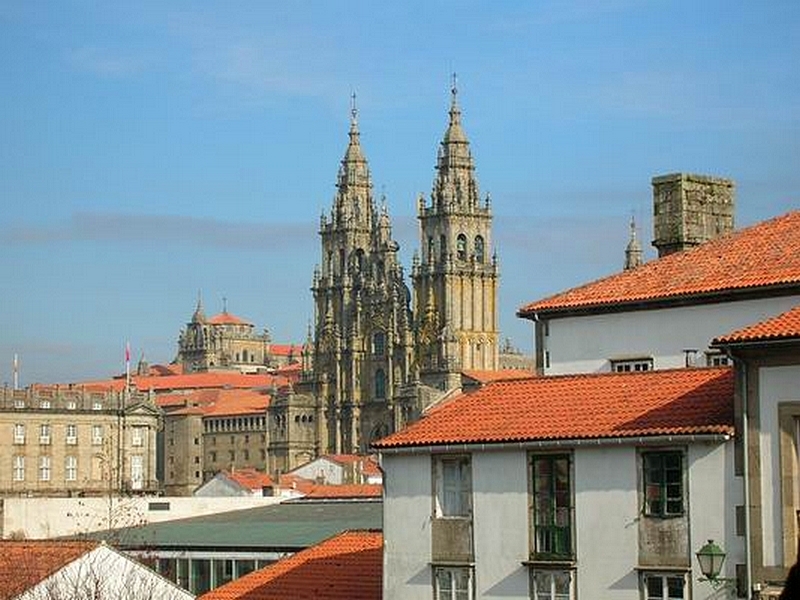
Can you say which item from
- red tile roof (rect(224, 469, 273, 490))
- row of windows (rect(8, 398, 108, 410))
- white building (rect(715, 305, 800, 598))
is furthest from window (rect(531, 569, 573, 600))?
row of windows (rect(8, 398, 108, 410))

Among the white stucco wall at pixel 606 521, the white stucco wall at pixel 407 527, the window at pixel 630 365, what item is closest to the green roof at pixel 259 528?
the window at pixel 630 365

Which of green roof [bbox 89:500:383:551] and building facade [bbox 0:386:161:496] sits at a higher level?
building facade [bbox 0:386:161:496]

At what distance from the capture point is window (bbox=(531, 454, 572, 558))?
24047 mm

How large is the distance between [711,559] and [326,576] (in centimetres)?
999

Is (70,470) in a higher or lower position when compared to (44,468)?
lower

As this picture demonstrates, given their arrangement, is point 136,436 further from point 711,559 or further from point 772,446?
point 711,559

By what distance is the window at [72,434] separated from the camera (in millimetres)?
157625

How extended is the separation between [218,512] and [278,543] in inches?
976

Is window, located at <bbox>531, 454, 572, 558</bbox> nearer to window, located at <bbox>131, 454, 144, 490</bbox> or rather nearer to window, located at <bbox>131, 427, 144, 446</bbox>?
window, located at <bbox>131, 454, 144, 490</bbox>

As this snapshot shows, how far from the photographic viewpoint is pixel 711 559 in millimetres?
21047

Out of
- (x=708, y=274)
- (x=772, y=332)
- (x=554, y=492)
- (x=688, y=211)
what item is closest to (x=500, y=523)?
(x=554, y=492)

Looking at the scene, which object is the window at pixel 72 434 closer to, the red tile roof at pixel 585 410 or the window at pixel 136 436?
the window at pixel 136 436

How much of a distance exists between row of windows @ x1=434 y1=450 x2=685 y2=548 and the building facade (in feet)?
422

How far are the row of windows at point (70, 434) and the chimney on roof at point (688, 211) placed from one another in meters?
129
